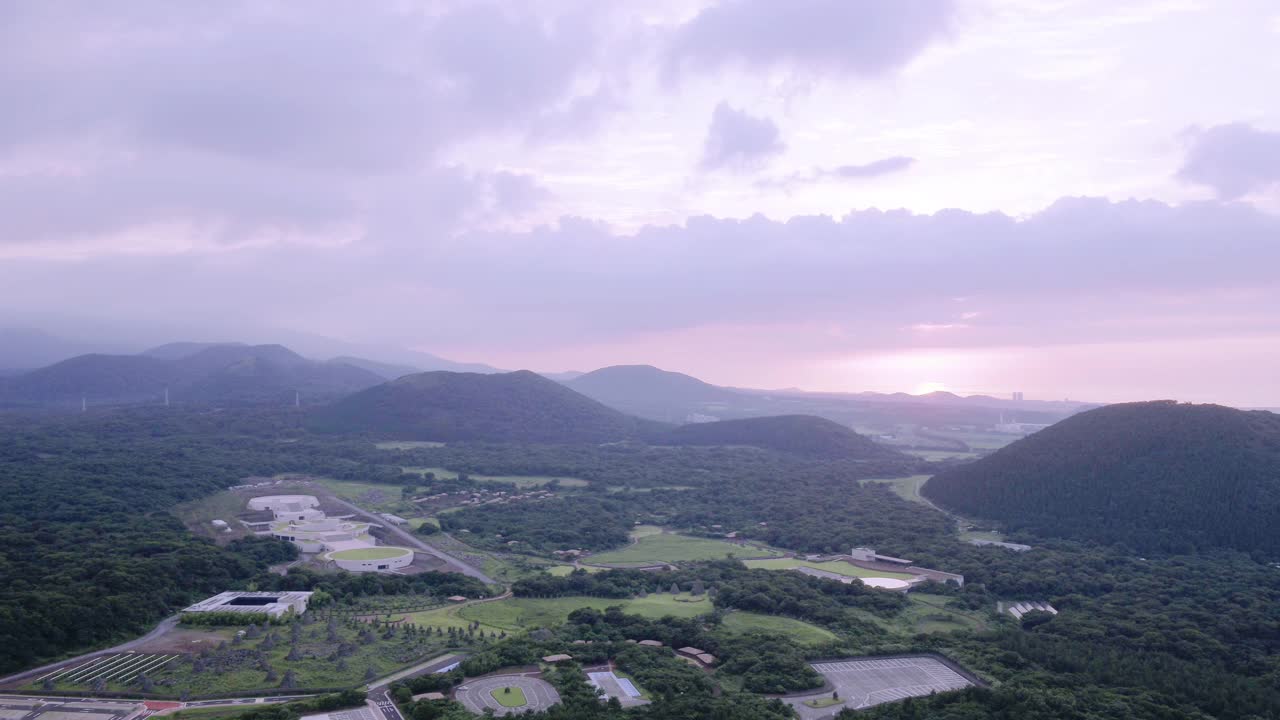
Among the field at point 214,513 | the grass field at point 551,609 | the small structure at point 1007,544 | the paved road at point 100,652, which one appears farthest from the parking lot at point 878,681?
the field at point 214,513

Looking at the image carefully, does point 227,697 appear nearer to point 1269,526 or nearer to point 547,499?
point 547,499

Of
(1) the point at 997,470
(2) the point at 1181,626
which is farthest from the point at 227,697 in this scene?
(1) the point at 997,470

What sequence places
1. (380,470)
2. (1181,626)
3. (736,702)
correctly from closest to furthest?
(736,702), (1181,626), (380,470)

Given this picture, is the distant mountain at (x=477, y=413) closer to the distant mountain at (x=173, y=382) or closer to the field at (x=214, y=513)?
the distant mountain at (x=173, y=382)

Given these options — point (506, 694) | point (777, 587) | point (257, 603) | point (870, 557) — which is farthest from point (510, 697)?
point (870, 557)

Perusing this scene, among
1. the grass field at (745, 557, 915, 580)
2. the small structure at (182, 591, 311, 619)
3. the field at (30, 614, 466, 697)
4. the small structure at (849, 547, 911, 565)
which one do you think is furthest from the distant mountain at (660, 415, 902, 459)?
the field at (30, 614, 466, 697)

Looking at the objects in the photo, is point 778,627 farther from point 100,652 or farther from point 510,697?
point 100,652

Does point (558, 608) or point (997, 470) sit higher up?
point (997, 470)
